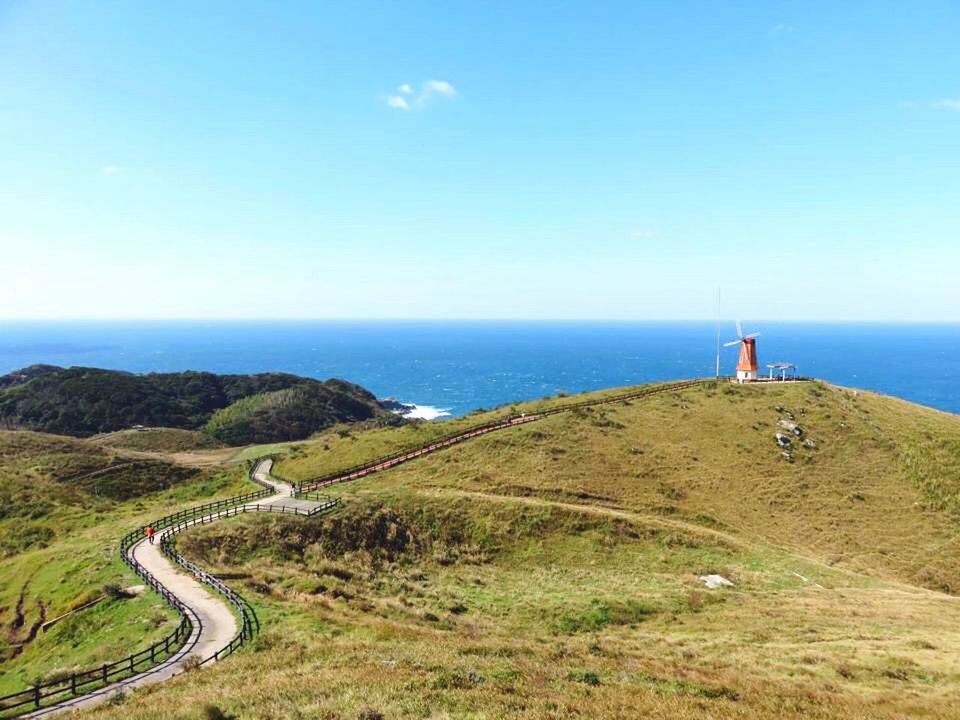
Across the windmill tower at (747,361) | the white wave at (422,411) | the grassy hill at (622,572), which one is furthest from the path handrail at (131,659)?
the white wave at (422,411)

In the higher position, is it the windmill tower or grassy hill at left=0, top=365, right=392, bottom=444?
the windmill tower

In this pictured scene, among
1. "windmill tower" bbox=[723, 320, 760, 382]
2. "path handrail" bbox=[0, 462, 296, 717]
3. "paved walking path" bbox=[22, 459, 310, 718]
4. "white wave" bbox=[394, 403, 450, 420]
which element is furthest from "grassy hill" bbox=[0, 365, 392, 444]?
"path handrail" bbox=[0, 462, 296, 717]

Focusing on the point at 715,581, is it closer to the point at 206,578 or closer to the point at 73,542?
the point at 206,578

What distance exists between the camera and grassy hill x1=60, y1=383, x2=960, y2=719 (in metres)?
19.0

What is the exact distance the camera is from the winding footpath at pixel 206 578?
2055 cm

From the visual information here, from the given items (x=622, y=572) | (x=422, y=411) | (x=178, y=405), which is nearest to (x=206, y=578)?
(x=622, y=572)

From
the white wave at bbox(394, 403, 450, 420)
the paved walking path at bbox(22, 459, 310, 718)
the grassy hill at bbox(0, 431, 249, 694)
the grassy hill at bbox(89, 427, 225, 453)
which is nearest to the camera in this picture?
the paved walking path at bbox(22, 459, 310, 718)

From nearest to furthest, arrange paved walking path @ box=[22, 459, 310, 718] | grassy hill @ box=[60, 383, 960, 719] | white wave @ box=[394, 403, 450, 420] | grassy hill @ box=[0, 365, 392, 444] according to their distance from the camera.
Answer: grassy hill @ box=[60, 383, 960, 719], paved walking path @ box=[22, 459, 310, 718], grassy hill @ box=[0, 365, 392, 444], white wave @ box=[394, 403, 450, 420]

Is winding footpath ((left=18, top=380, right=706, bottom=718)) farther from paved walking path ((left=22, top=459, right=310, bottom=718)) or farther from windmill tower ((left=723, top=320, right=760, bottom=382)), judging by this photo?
windmill tower ((left=723, top=320, right=760, bottom=382))

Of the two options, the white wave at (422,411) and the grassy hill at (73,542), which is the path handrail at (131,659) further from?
the white wave at (422,411)

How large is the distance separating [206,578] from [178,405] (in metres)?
130

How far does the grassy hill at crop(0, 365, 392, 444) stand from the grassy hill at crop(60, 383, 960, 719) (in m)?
62.3

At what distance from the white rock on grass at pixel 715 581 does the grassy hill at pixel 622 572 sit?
0.52 meters

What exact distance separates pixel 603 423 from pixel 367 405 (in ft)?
338
